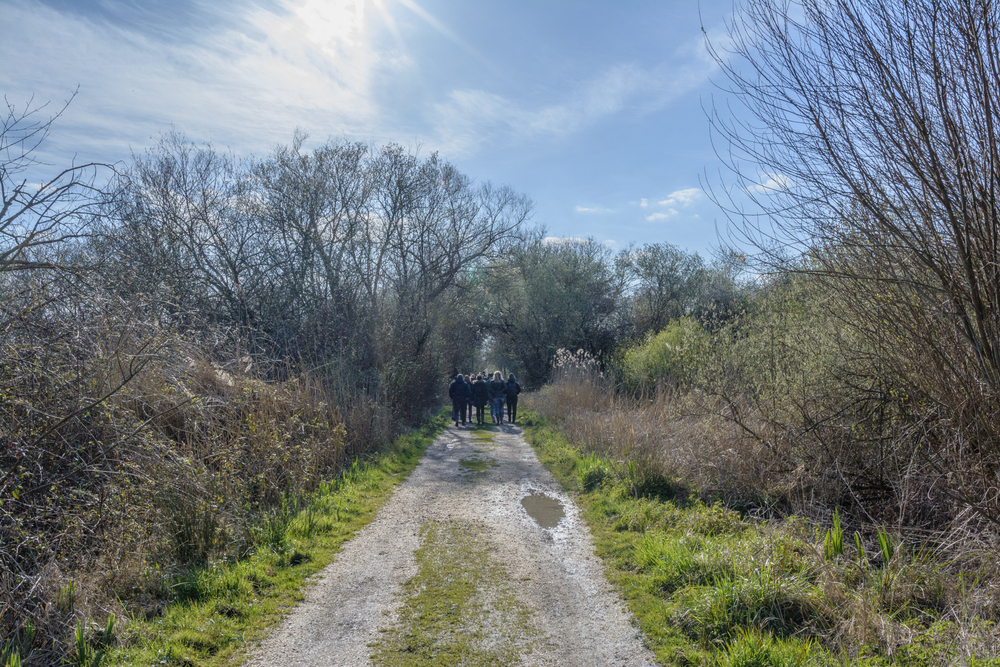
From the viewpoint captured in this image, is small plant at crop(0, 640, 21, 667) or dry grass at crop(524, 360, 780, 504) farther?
→ dry grass at crop(524, 360, 780, 504)

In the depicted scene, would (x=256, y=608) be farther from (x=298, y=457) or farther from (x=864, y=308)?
(x=864, y=308)

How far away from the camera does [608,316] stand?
3095cm

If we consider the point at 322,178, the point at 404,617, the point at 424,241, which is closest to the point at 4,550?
the point at 404,617

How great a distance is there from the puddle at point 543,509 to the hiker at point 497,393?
11372 millimetres

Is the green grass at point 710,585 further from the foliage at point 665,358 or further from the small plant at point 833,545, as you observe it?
the foliage at point 665,358

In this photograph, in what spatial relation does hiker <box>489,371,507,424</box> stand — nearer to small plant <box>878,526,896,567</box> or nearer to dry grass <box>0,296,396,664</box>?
dry grass <box>0,296,396,664</box>

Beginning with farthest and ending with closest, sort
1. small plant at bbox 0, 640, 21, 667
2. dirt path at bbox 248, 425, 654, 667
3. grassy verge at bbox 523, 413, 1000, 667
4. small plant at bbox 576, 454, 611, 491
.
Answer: small plant at bbox 576, 454, 611, 491 → dirt path at bbox 248, 425, 654, 667 → grassy verge at bbox 523, 413, 1000, 667 → small plant at bbox 0, 640, 21, 667

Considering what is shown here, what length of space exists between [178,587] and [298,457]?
3.46 m

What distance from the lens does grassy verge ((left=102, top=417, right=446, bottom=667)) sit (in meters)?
3.93

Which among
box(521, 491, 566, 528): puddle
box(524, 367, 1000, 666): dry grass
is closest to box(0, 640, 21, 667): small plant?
box(524, 367, 1000, 666): dry grass

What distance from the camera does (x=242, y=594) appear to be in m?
4.93

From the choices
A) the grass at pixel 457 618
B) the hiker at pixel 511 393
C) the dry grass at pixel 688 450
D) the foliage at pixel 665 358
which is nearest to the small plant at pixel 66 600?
the grass at pixel 457 618

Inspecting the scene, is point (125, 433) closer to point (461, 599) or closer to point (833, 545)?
point (461, 599)

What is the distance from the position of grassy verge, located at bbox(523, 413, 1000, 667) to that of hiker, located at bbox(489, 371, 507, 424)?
14.6 metres
